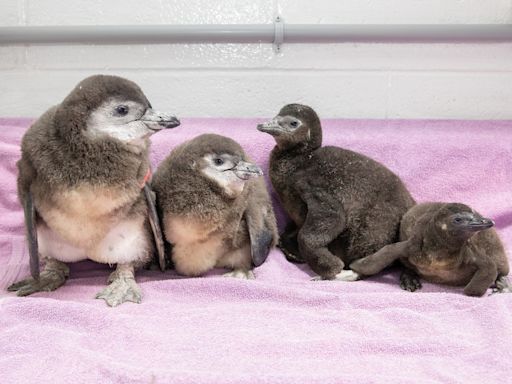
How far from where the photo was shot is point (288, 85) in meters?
1.92

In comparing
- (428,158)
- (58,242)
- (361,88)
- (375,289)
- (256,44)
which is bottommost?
(375,289)

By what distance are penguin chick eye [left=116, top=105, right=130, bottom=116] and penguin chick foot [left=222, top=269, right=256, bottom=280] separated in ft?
1.62

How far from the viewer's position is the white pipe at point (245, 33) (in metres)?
1.78

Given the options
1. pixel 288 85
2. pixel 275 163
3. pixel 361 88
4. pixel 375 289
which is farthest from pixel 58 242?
pixel 361 88

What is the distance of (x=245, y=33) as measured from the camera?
181 centimetres

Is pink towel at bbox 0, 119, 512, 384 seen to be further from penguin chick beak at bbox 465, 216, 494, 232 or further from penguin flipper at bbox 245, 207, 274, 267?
penguin chick beak at bbox 465, 216, 494, 232

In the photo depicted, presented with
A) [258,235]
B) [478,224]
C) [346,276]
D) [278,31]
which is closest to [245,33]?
[278,31]

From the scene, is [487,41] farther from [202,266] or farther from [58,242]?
[58,242]

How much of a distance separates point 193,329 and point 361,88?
1084 millimetres

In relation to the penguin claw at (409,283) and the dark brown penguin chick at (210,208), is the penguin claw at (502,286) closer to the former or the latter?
the penguin claw at (409,283)

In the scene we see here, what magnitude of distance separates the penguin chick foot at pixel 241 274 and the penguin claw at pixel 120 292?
9.9 inches

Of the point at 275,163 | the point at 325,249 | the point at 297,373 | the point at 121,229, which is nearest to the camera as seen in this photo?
the point at 297,373

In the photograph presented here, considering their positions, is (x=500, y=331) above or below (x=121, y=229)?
below

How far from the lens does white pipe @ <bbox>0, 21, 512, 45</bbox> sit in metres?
1.78
